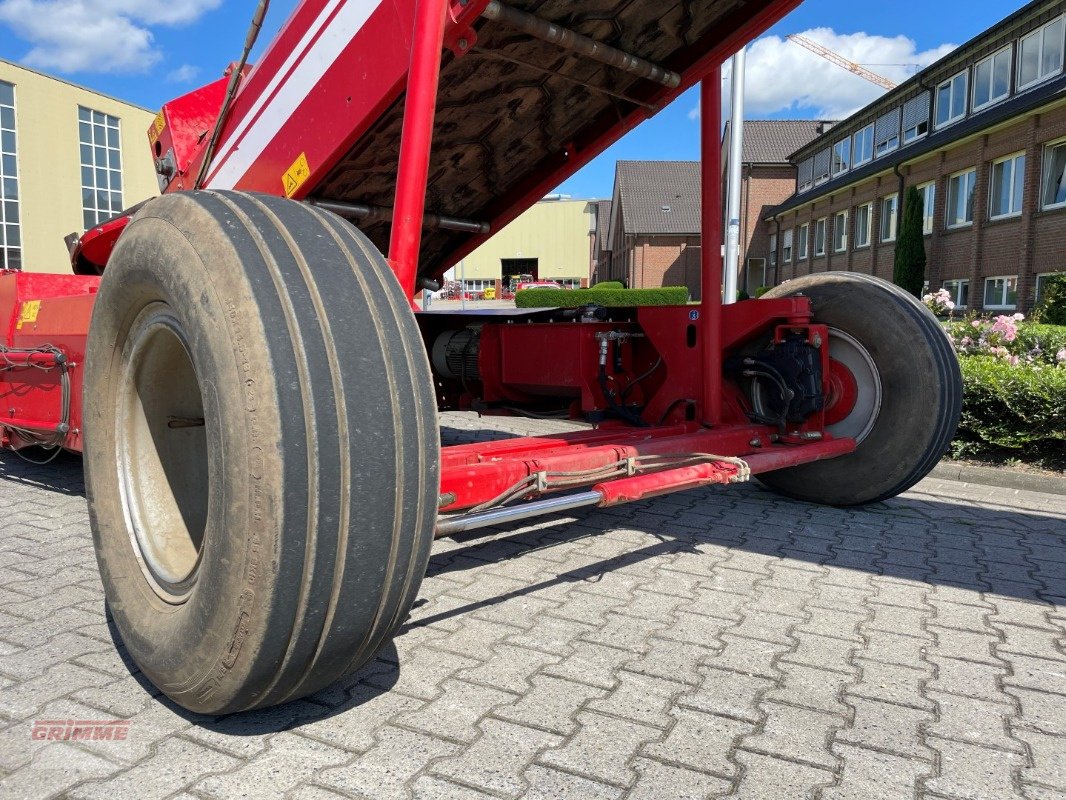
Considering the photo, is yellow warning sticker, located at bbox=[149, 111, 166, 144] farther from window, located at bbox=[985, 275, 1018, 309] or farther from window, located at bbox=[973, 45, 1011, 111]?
window, located at bbox=[973, 45, 1011, 111]

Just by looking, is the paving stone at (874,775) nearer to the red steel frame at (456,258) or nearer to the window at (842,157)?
the red steel frame at (456,258)

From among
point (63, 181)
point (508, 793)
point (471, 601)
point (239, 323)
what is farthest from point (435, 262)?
point (63, 181)

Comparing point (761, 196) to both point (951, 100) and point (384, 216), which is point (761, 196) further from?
point (384, 216)

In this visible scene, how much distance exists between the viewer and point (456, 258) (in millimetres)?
5508

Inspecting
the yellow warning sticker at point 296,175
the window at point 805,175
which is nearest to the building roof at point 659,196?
the window at point 805,175

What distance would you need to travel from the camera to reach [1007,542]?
4121 mm

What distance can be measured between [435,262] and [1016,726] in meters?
4.30

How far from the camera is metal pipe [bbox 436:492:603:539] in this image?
240 cm

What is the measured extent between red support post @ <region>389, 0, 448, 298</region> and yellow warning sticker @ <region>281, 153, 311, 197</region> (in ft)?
2.87

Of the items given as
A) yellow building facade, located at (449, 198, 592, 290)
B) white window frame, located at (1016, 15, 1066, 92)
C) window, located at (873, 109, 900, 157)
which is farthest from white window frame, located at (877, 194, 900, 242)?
yellow building facade, located at (449, 198, 592, 290)

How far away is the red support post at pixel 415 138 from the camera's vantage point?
262cm

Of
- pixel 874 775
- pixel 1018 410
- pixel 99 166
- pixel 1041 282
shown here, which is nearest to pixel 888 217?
pixel 1041 282

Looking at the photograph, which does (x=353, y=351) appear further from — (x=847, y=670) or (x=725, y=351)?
(x=725, y=351)

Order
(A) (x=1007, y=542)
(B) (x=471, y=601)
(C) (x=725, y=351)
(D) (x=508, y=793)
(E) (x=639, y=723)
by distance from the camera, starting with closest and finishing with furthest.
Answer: (D) (x=508, y=793)
(E) (x=639, y=723)
(B) (x=471, y=601)
(A) (x=1007, y=542)
(C) (x=725, y=351)
